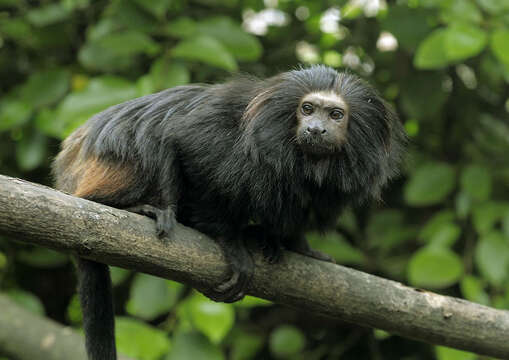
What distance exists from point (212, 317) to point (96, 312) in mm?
547

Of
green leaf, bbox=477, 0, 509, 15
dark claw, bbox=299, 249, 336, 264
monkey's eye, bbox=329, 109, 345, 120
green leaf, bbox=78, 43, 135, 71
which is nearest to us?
monkey's eye, bbox=329, 109, 345, 120

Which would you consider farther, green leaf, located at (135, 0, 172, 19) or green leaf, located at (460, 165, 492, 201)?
green leaf, located at (460, 165, 492, 201)

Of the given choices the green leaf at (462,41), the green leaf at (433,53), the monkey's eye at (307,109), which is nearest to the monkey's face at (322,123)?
the monkey's eye at (307,109)

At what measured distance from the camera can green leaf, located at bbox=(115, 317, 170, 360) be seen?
9.23 ft

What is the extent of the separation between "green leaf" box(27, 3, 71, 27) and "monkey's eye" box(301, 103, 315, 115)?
1499 mm

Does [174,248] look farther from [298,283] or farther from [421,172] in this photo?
[421,172]

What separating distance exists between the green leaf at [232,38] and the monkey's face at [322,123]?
2.49ft

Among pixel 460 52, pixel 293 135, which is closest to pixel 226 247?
pixel 293 135

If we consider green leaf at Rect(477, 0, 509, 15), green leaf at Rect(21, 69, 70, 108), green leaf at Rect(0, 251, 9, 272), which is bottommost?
green leaf at Rect(0, 251, 9, 272)

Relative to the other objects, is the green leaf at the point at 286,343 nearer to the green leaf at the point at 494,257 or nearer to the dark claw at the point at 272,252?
the green leaf at the point at 494,257

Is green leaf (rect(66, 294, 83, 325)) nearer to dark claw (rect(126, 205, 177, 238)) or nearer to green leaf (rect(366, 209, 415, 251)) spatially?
green leaf (rect(366, 209, 415, 251))

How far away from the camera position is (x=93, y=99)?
9.53 ft

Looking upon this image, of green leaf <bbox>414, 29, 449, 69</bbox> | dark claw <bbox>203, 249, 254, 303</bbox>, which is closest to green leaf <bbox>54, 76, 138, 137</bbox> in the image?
dark claw <bbox>203, 249, 254, 303</bbox>

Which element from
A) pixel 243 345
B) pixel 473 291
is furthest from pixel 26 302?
pixel 473 291
